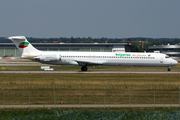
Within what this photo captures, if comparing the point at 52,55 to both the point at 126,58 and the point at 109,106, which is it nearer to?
the point at 126,58

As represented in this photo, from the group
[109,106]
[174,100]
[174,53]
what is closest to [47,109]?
[109,106]

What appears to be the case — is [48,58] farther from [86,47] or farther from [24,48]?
[86,47]

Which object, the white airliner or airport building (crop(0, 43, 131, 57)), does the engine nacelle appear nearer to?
the white airliner

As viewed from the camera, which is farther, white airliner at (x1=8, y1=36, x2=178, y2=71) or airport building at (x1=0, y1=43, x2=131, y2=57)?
airport building at (x1=0, y1=43, x2=131, y2=57)

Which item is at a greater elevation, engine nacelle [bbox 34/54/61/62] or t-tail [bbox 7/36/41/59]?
t-tail [bbox 7/36/41/59]

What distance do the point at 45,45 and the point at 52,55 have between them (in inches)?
2279

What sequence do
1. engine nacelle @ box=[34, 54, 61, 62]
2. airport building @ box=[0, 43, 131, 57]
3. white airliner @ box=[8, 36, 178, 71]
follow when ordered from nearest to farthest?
engine nacelle @ box=[34, 54, 61, 62]
white airliner @ box=[8, 36, 178, 71]
airport building @ box=[0, 43, 131, 57]

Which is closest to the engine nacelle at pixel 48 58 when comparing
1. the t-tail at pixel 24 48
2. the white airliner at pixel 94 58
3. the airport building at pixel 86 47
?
the white airliner at pixel 94 58

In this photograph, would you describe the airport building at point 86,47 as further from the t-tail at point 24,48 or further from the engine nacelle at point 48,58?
the engine nacelle at point 48,58

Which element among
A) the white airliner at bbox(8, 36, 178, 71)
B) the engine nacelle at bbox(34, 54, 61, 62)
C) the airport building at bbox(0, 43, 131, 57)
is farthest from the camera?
the airport building at bbox(0, 43, 131, 57)

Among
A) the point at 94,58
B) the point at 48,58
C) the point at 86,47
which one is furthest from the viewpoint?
the point at 86,47

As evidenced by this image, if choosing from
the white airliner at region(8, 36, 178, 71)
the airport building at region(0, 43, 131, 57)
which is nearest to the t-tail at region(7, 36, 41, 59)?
the white airliner at region(8, 36, 178, 71)

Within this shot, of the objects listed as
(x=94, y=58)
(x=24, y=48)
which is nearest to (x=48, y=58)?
(x=24, y=48)

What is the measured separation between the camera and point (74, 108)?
18125mm
